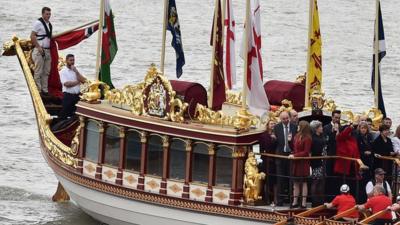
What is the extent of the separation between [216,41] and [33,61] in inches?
226

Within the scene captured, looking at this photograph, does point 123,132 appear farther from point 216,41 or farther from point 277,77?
point 277,77

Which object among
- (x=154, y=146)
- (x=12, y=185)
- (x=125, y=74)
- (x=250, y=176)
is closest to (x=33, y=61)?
(x=12, y=185)

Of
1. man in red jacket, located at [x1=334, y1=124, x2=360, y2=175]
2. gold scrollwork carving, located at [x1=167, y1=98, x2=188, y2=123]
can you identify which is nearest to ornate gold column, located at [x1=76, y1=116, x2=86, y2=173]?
gold scrollwork carving, located at [x1=167, y1=98, x2=188, y2=123]

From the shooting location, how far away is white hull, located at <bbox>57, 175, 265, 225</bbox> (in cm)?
2719

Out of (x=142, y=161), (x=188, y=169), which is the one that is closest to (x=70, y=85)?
(x=142, y=161)

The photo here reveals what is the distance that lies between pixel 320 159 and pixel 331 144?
1.09 ft

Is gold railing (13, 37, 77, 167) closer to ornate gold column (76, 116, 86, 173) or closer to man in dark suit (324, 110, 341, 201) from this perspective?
ornate gold column (76, 116, 86, 173)

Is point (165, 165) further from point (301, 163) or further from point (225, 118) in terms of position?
point (301, 163)

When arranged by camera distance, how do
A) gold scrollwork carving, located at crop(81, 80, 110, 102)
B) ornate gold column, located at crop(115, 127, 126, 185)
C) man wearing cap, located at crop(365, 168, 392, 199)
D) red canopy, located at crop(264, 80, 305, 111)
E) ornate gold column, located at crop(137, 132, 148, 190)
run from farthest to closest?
gold scrollwork carving, located at crop(81, 80, 110, 102) → red canopy, located at crop(264, 80, 305, 111) → ornate gold column, located at crop(115, 127, 126, 185) → ornate gold column, located at crop(137, 132, 148, 190) → man wearing cap, located at crop(365, 168, 392, 199)

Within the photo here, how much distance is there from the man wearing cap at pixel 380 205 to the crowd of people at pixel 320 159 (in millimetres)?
1127

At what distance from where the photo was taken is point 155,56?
171 feet

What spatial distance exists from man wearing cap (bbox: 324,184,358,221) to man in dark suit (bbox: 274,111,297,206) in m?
1.12

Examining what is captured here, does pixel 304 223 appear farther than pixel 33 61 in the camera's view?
No

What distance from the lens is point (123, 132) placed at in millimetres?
28562
